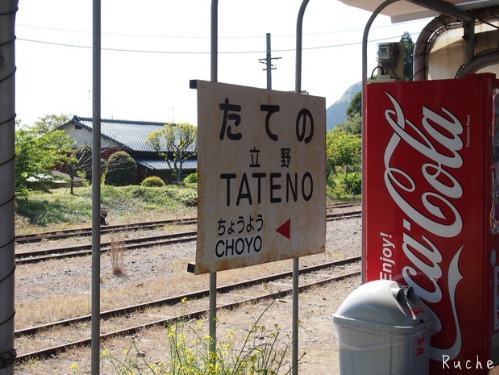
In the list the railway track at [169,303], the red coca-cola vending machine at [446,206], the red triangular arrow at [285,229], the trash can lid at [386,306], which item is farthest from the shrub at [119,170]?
the red triangular arrow at [285,229]

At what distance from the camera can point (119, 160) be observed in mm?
33469

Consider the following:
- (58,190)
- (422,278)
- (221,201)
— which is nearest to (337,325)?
(422,278)

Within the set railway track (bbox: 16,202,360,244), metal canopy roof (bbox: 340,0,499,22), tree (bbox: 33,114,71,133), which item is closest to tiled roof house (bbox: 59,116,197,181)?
tree (bbox: 33,114,71,133)

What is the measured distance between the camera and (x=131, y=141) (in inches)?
1676

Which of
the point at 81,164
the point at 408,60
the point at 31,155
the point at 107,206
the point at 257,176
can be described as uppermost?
the point at 408,60

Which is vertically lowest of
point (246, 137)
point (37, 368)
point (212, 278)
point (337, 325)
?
point (37, 368)

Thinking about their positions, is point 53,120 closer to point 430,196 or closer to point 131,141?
point 131,141

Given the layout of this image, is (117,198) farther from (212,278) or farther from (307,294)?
(212,278)

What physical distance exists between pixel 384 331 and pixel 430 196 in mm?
1116

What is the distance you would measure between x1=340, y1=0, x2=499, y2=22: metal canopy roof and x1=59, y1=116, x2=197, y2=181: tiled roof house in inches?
1221

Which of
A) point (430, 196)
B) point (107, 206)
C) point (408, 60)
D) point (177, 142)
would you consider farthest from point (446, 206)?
point (177, 142)

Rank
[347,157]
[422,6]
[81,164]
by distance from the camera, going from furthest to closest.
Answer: [347,157] < [81,164] < [422,6]

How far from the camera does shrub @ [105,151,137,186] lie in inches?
1308

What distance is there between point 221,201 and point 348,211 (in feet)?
75.4
